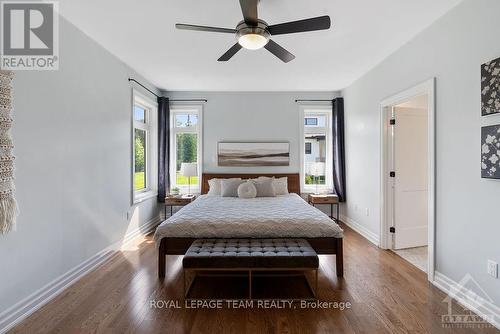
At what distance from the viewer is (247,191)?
4195mm

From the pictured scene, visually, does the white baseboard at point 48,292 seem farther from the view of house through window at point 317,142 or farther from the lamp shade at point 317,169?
the view of house through window at point 317,142

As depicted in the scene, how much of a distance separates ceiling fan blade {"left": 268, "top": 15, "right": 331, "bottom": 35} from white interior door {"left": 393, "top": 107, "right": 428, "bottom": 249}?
2096mm

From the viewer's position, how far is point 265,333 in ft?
6.02

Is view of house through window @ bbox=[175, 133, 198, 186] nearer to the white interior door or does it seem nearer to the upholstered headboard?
the upholstered headboard

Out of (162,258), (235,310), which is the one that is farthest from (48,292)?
(235,310)

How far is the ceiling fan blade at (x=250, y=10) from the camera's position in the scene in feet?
5.78

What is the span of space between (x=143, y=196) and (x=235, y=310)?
2902 mm

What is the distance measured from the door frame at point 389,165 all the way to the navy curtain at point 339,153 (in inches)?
52.8

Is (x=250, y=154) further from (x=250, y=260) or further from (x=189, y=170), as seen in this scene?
(x=250, y=260)

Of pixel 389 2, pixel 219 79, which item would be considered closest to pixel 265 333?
pixel 389 2

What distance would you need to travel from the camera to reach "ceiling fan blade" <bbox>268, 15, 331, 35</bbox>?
6.34ft

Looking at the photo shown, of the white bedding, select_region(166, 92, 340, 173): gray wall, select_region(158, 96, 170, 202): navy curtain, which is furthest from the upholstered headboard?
the white bedding

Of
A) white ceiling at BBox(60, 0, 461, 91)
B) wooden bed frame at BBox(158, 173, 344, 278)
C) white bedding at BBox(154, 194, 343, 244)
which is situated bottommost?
wooden bed frame at BBox(158, 173, 344, 278)

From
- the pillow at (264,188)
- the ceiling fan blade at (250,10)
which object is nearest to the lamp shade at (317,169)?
the pillow at (264,188)
